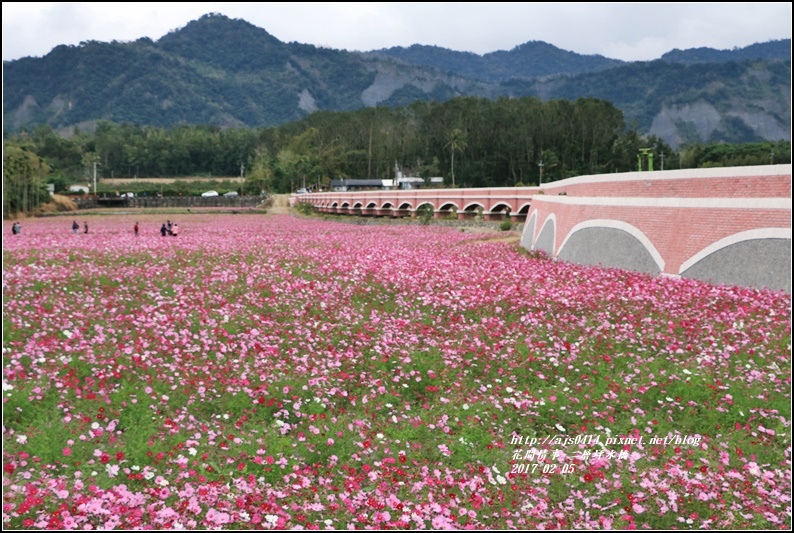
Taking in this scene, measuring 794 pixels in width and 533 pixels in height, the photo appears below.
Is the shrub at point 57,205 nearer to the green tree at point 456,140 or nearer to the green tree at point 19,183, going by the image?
the green tree at point 19,183

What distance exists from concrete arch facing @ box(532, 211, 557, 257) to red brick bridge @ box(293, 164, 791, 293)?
69 mm

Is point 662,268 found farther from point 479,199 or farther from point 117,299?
point 479,199

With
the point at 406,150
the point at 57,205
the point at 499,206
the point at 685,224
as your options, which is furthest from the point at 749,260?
the point at 406,150

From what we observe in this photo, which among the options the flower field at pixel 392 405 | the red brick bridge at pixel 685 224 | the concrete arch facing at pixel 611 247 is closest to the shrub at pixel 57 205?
the flower field at pixel 392 405

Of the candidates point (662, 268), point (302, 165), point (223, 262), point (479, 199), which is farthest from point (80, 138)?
point (662, 268)

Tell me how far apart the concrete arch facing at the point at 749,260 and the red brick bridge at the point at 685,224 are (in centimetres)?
3

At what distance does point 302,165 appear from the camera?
127m

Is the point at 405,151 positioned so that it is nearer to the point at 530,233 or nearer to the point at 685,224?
the point at 530,233

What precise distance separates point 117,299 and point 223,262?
26.6ft

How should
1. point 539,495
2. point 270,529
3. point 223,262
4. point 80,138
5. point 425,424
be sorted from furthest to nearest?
point 80,138 → point 223,262 → point 425,424 → point 539,495 → point 270,529

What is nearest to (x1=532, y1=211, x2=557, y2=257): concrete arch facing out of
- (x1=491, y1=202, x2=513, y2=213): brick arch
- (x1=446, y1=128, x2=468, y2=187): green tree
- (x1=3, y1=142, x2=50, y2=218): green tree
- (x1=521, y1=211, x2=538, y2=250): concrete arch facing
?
(x1=521, y1=211, x2=538, y2=250): concrete arch facing

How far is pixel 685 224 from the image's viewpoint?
841 inches

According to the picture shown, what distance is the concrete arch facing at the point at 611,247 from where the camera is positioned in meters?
22.9

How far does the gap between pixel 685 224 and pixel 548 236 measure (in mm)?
11453
